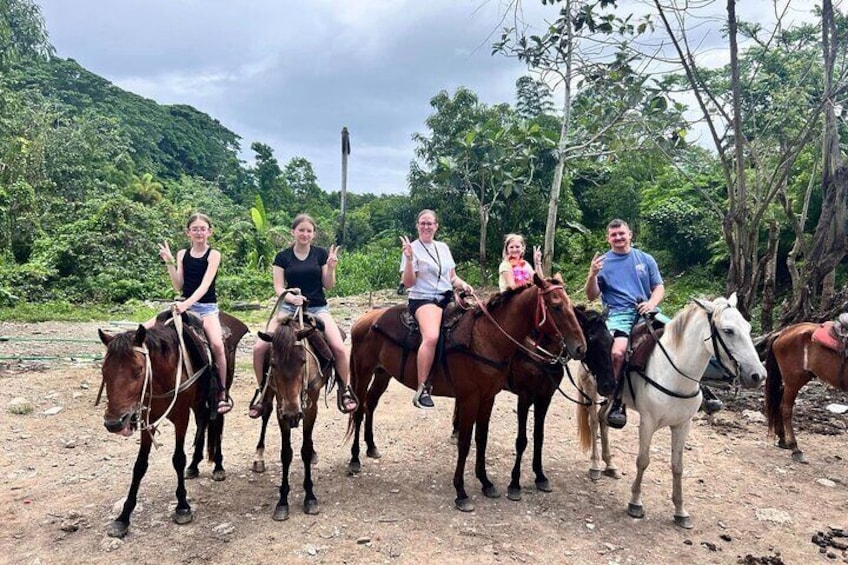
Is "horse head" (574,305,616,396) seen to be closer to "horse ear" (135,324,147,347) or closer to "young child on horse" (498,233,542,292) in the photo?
"young child on horse" (498,233,542,292)

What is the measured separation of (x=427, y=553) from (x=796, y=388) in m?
4.49

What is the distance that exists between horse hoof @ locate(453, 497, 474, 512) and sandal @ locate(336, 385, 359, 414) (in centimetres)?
113

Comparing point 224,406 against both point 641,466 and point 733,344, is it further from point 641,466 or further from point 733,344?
point 733,344

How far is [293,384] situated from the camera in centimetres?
360

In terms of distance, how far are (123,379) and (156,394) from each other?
15.5 inches

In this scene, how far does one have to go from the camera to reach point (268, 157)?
139ft

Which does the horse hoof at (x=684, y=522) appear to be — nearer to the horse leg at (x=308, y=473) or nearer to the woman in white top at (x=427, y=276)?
the woman in white top at (x=427, y=276)

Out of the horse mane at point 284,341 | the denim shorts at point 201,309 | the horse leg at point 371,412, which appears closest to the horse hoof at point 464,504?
the horse leg at point 371,412

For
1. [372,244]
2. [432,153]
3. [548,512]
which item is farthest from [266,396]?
[372,244]

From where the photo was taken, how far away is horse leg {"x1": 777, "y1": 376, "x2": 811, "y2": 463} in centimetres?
527

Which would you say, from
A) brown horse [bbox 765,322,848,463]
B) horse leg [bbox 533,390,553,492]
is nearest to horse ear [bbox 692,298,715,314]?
horse leg [bbox 533,390,553,492]

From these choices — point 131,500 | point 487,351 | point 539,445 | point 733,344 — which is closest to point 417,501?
point 539,445

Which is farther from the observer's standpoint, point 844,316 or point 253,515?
point 844,316

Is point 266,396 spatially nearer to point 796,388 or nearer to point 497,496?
point 497,496
